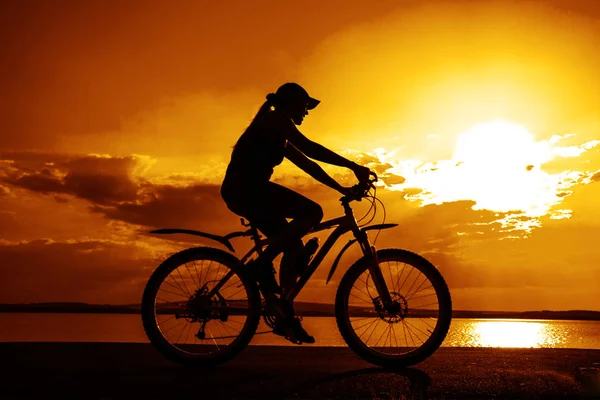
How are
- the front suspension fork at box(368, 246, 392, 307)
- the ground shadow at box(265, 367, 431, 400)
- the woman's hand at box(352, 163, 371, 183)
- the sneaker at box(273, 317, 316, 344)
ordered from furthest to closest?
the front suspension fork at box(368, 246, 392, 307) → the woman's hand at box(352, 163, 371, 183) → the sneaker at box(273, 317, 316, 344) → the ground shadow at box(265, 367, 431, 400)

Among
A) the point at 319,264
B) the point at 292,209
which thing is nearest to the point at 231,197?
the point at 292,209

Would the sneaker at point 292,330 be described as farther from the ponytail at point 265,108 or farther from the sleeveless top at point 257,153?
the ponytail at point 265,108

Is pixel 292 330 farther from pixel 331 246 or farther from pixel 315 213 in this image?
pixel 315 213

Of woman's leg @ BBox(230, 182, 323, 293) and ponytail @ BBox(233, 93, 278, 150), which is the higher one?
ponytail @ BBox(233, 93, 278, 150)

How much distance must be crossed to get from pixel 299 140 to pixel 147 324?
7.89 ft

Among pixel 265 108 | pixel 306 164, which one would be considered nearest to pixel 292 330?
pixel 306 164

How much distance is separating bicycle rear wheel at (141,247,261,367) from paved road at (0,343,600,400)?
8.1 inches

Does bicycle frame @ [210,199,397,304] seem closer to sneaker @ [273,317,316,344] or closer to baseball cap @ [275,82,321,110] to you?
sneaker @ [273,317,316,344]

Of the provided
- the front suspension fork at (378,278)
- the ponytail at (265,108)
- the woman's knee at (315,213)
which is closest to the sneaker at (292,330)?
the front suspension fork at (378,278)

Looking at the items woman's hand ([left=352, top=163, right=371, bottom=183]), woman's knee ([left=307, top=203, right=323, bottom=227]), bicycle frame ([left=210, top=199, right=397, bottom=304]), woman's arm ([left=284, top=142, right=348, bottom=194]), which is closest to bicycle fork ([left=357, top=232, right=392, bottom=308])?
bicycle frame ([left=210, top=199, right=397, bottom=304])

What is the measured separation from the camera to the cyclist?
6.34 metres

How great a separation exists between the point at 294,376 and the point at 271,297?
3.08ft

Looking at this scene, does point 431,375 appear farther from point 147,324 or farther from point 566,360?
point 147,324

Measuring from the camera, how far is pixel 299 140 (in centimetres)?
632
